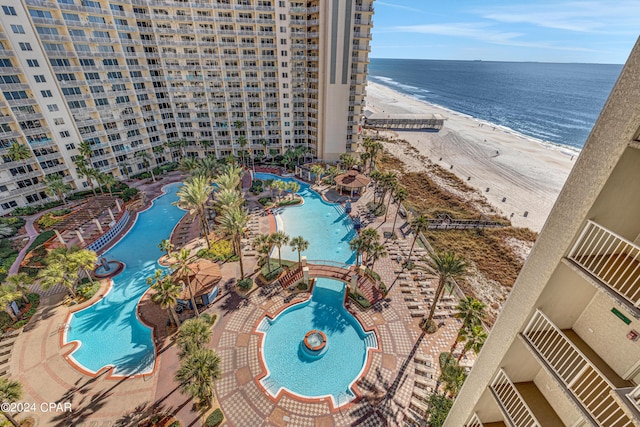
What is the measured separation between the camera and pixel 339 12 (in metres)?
60.0

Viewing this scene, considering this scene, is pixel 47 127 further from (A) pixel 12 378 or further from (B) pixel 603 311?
(B) pixel 603 311

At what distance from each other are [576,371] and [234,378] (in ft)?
89.9

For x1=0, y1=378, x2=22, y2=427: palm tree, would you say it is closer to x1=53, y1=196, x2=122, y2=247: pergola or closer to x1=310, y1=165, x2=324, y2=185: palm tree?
x1=53, y1=196, x2=122, y2=247: pergola

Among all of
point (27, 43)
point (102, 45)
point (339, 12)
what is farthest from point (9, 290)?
point (339, 12)

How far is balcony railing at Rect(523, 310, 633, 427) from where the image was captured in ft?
25.4

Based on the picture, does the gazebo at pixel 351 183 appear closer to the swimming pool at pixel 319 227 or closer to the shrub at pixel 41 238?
the swimming pool at pixel 319 227

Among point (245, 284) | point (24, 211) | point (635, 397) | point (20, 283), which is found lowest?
point (245, 284)

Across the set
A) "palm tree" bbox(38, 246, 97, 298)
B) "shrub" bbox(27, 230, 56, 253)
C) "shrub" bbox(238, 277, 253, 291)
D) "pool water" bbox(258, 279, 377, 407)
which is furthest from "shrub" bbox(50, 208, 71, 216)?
"pool water" bbox(258, 279, 377, 407)

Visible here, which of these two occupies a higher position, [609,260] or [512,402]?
[609,260]

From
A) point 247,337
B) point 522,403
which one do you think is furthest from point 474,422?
point 247,337

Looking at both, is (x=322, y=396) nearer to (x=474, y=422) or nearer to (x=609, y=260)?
(x=474, y=422)

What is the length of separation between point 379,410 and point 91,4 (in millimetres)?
84809

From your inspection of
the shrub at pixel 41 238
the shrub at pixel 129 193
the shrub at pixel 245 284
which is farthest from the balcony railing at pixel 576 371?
the shrub at pixel 129 193

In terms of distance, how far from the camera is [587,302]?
9203 millimetres
